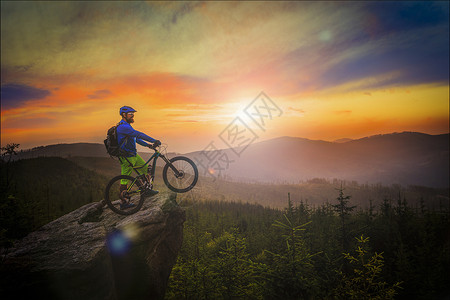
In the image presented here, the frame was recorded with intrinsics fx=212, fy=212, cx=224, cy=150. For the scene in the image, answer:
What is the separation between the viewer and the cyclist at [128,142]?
909 cm

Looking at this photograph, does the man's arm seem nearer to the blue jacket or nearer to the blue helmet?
the blue jacket

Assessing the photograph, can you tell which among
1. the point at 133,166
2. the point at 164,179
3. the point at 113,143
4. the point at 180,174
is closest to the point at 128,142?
the point at 113,143

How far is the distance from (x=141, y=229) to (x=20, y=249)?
489 cm

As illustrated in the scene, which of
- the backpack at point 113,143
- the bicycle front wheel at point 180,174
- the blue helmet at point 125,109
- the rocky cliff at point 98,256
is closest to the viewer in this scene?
the rocky cliff at point 98,256

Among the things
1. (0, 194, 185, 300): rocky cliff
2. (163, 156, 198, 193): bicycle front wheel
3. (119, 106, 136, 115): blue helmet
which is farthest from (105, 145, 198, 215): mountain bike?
(119, 106, 136, 115): blue helmet

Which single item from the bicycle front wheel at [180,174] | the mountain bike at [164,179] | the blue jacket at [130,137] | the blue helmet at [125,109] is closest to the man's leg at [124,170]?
the mountain bike at [164,179]

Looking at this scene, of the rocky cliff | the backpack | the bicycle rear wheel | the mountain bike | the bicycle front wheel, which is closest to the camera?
the rocky cliff

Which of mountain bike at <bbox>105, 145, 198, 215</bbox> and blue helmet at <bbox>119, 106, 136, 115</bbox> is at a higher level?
blue helmet at <bbox>119, 106, 136, 115</bbox>

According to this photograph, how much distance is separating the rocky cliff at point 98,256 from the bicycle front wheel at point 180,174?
1.39 meters

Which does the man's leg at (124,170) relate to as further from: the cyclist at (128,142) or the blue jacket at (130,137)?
the blue jacket at (130,137)

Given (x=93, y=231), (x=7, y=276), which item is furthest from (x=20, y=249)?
(x=93, y=231)

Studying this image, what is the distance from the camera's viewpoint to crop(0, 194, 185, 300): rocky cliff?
7.82m

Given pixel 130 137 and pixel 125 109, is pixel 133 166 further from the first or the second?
pixel 125 109

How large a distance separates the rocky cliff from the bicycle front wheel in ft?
4.56
